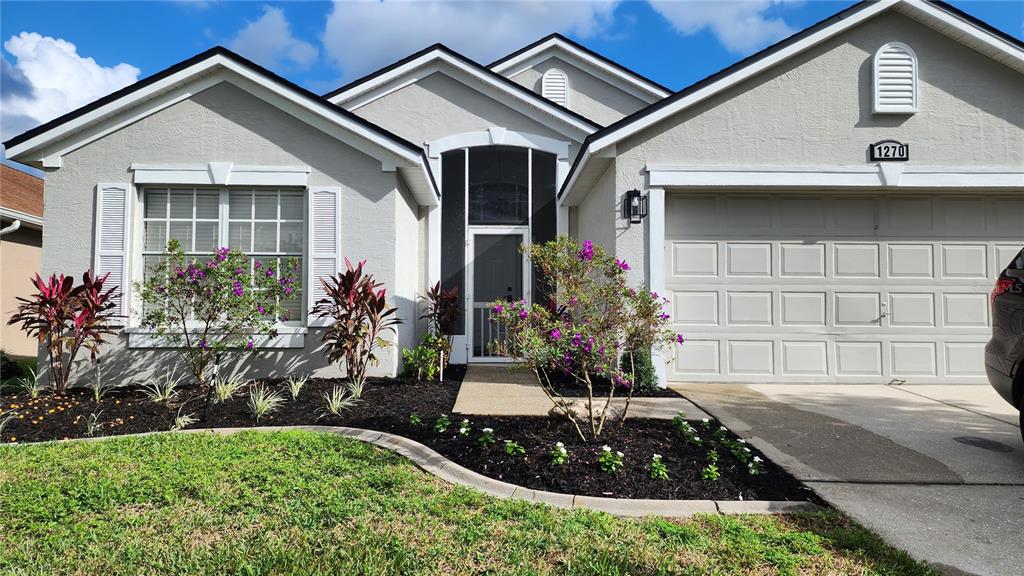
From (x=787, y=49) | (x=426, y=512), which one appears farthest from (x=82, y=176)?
(x=787, y=49)

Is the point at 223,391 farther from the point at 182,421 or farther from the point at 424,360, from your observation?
the point at 424,360

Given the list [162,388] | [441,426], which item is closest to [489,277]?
[162,388]

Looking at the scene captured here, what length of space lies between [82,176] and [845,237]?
1053cm

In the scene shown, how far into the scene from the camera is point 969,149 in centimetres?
715

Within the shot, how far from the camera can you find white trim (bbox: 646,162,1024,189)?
280 inches

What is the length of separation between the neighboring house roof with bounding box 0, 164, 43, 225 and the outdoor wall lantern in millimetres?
11563

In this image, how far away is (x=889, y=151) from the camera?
7148 millimetres

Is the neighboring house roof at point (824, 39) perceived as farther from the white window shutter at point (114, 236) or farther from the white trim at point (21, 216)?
the white trim at point (21, 216)

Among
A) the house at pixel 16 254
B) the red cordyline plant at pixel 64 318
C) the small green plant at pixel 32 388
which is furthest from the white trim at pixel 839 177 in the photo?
the house at pixel 16 254

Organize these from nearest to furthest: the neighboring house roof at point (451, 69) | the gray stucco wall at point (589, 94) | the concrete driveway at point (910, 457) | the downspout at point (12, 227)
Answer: the concrete driveway at point (910, 457), the neighboring house roof at point (451, 69), the downspout at point (12, 227), the gray stucco wall at point (589, 94)

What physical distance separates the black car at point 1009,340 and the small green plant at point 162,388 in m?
7.87

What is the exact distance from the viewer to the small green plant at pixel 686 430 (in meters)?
4.13

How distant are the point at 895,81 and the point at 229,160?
9.09m

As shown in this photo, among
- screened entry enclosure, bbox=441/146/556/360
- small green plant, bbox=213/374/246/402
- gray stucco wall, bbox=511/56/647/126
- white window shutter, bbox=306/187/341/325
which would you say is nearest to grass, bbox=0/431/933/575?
small green plant, bbox=213/374/246/402
